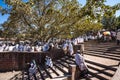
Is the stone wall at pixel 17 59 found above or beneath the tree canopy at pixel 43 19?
→ beneath

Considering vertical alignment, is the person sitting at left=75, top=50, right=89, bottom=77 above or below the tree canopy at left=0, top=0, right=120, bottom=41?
below

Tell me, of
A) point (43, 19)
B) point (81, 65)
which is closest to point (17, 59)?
point (43, 19)

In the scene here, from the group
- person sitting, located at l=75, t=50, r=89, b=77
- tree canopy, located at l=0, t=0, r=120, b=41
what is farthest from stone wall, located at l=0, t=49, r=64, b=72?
person sitting, located at l=75, t=50, r=89, b=77

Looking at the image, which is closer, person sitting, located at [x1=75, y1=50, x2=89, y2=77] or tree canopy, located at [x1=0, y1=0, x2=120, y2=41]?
person sitting, located at [x1=75, y1=50, x2=89, y2=77]

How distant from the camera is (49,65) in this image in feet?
48.4

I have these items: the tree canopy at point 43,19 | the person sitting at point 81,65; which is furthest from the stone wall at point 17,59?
the person sitting at point 81,65

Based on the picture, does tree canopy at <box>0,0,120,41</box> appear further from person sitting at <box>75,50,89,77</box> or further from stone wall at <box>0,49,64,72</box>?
person sitting at <box>75,50,89,77</box>

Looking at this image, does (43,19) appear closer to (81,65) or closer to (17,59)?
(17,59)

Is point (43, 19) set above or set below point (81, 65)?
above

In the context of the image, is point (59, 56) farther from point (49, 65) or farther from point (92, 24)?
point (92, 24)

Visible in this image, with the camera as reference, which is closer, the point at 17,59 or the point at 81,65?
the point at 81,65

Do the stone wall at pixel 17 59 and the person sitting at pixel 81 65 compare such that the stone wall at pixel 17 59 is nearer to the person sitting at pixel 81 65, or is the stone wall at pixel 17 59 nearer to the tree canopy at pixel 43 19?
the tree canopy at pixel 43 19

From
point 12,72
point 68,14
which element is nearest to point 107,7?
point 68,14

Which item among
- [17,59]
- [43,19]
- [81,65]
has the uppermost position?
[43,19]
